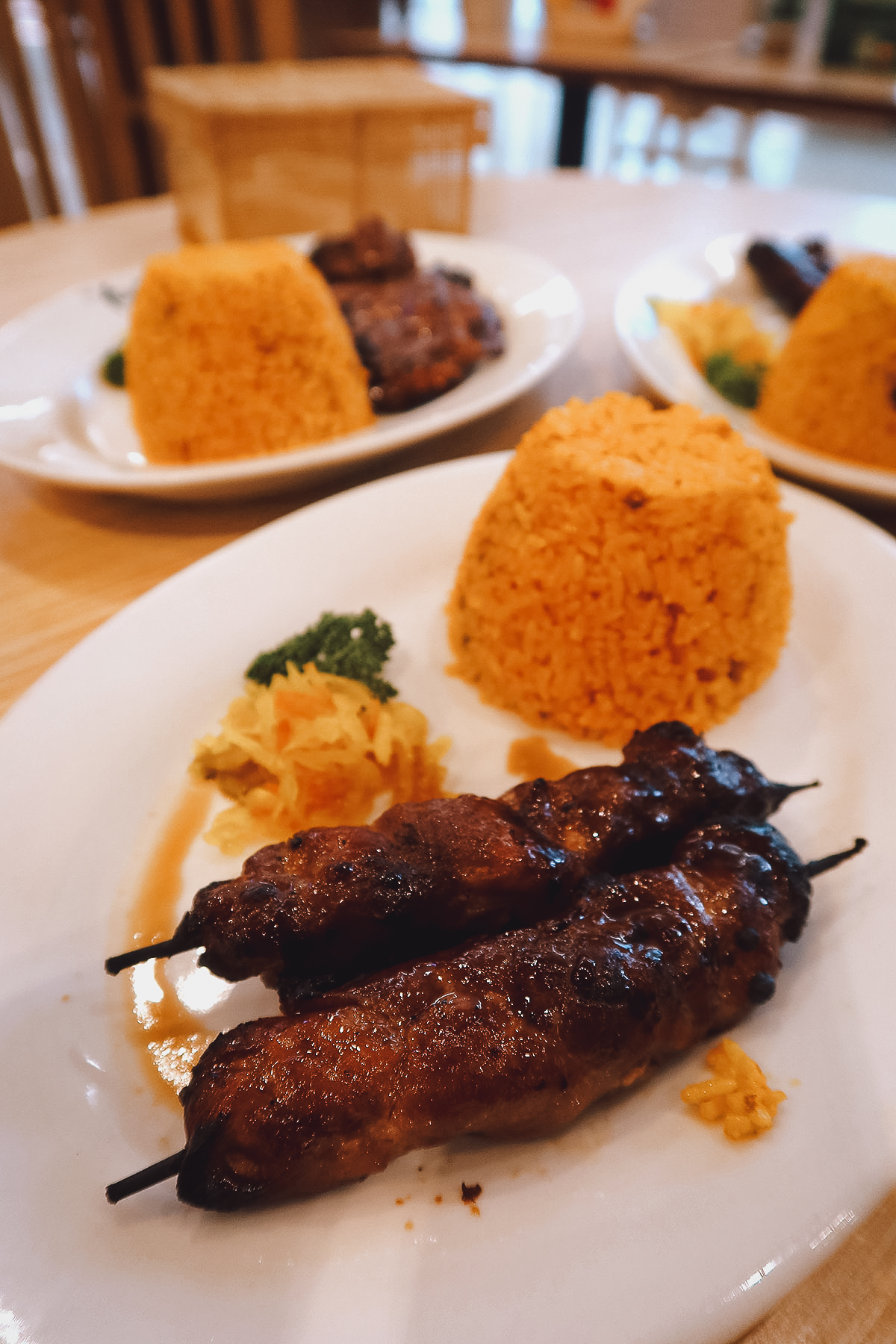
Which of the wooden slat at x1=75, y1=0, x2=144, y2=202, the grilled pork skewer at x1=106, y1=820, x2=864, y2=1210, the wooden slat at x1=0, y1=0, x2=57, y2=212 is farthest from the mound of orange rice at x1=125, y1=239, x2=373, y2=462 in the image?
the wooden slat at x1=75, y1=0, x2=144, y2=202

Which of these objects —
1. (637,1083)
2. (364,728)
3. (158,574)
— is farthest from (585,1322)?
(158,574)

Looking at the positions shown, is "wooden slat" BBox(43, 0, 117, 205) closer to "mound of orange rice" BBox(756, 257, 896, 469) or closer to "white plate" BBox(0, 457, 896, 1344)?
"mound of orange rice" BBox(756, 257, 896, 469)

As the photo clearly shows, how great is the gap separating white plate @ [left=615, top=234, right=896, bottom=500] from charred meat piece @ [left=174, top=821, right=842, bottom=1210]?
5.72 feet

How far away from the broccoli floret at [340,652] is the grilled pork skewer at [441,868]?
0.58 meters

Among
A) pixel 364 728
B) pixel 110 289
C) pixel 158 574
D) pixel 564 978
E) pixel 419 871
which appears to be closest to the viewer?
pixel 564 978

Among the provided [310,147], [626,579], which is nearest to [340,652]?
[626,579]

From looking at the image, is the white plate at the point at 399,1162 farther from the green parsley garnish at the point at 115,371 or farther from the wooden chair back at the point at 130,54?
the wooden chair back at the point at 130,54

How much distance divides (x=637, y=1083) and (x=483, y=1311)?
460mm

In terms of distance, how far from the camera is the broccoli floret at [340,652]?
86.7 inches

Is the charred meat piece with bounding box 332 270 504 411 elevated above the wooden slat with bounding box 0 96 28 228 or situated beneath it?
elevated above

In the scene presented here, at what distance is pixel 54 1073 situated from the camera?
139cm

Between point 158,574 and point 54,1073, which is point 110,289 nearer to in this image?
point 158,574

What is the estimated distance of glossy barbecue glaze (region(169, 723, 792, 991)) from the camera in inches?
57.0

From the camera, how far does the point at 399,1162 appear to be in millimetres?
1384
